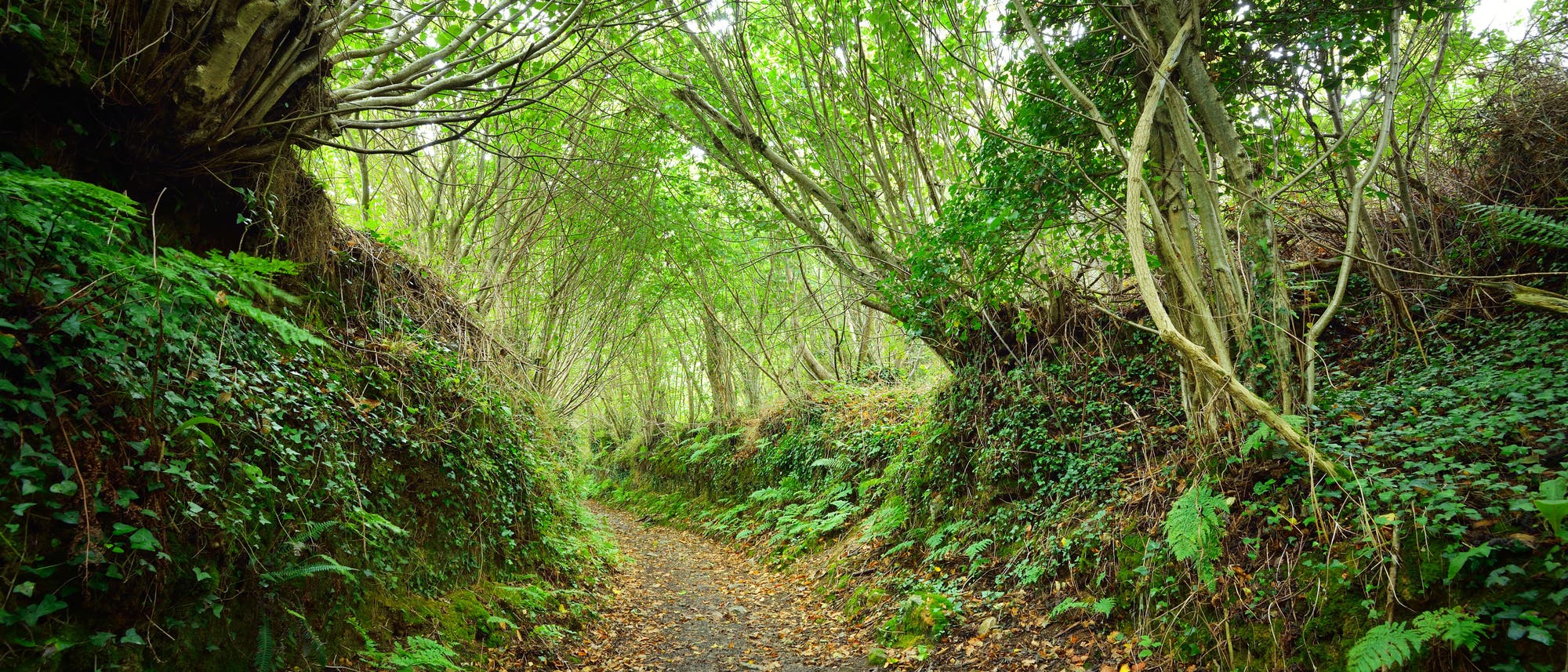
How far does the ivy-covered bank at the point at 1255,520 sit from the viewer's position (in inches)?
109

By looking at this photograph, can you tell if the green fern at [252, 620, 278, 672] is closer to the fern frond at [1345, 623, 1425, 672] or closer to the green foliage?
the green foliage

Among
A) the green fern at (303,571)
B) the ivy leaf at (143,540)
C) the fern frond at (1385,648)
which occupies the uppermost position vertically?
the ivy leaf at (143,540)

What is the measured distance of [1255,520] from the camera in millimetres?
3906

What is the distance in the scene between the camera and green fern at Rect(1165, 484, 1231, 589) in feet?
12.3

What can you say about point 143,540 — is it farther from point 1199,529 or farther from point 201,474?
point 1199,529

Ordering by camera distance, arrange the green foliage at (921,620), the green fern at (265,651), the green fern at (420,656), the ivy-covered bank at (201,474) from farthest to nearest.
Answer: the green foliage at (921,620) → the green fern at (420,656) → the green fern at (265,651) → the ivy-covered bank at (201,474)

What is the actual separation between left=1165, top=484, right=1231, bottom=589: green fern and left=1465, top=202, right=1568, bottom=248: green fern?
8.77ft

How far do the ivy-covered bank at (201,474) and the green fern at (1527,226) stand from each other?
7.22m

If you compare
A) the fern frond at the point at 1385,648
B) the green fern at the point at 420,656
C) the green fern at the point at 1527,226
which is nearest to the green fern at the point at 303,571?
the green fern at the point at 420,656

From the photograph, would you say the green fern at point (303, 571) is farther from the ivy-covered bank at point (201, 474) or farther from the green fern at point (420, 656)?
the green fern at point (420, 656)

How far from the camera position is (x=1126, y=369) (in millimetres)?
6078

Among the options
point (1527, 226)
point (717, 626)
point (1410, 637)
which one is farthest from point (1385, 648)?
point (717, 626)

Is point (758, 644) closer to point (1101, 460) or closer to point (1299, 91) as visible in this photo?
point (1101, 460)

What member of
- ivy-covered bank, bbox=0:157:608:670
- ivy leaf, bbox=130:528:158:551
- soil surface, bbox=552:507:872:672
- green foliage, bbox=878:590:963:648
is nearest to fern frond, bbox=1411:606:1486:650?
green foliage, bbox=878:590:963:648
